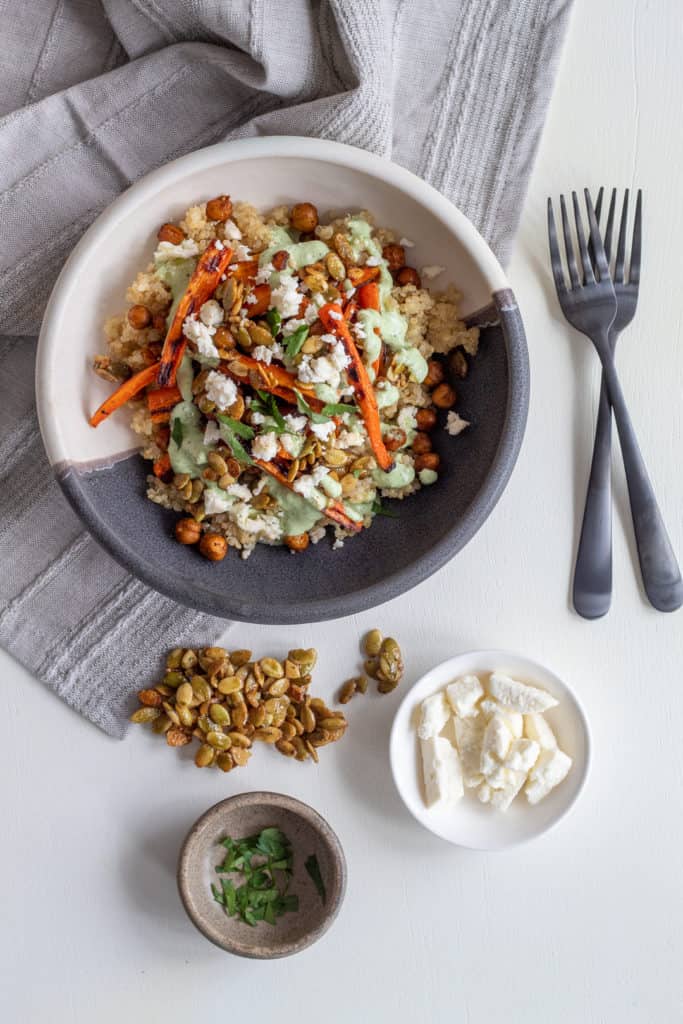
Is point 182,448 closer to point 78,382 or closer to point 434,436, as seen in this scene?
point 78,382

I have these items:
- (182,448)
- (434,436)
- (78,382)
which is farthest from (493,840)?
(78,382)

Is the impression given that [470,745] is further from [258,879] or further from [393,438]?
[393,438]

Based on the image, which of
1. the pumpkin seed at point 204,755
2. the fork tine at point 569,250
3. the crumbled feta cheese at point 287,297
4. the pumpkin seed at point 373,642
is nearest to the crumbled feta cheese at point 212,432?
the crumbled feta cheese at point 287,297

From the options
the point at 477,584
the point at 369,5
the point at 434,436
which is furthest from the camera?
the point at 477,584

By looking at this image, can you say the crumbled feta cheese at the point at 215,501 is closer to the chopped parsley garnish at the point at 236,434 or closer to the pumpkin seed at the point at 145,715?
the chopped parsley garnish at the point at 236,434

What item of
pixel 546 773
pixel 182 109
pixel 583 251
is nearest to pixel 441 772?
pixel 546 773
